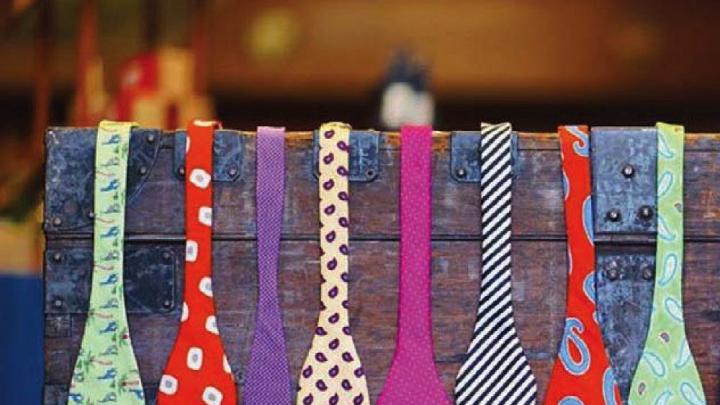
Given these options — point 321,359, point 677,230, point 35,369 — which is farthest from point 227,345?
point 35,369

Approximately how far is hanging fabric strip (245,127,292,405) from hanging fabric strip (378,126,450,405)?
18 centimetres

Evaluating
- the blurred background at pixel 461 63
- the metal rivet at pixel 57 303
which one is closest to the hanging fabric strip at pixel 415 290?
the metal rivet at pixel 57 303

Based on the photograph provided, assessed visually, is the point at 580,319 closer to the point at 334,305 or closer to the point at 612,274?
the point at 612,274

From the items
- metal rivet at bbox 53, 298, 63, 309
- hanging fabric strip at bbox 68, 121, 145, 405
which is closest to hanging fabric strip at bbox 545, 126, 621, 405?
hanging fabric strip at bbox 68, 121, 145, 405

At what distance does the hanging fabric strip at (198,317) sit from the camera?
2.24 metres

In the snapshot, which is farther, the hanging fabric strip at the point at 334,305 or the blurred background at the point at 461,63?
the blurred background at the point at 461,63

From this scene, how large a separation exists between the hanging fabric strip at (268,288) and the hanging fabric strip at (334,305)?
48 mm

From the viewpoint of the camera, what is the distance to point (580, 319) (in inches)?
88.6

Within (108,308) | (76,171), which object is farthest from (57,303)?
(76,171)

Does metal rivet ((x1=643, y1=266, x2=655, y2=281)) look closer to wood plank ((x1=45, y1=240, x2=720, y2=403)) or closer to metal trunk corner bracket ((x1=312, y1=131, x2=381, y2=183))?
wood plank ((x1=45, y1=240, x2=720, y2=403))

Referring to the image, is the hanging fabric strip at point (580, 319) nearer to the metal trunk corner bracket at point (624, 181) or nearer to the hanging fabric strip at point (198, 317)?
the metal trunk corner bracket at point (624, 181)

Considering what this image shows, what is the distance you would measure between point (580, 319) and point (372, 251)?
370mm

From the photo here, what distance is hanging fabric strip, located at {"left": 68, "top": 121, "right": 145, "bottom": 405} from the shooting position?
7.36 feet

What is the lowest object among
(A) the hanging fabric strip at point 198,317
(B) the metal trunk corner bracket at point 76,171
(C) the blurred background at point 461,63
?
(A) the hanging fabric strip at point 198,317
